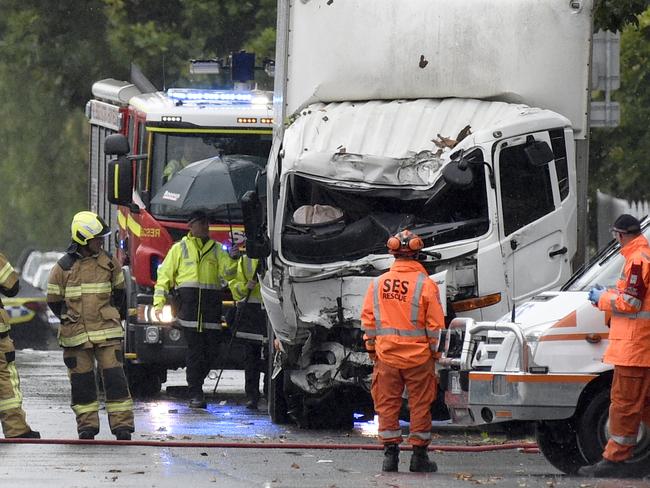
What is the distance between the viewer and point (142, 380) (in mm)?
16984

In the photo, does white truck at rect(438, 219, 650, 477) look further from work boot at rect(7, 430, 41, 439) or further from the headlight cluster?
the headlight cluster

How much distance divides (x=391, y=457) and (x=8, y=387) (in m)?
3.01

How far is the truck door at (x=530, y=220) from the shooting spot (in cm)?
1232

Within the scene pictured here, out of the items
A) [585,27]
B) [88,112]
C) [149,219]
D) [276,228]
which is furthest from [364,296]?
[88,112]

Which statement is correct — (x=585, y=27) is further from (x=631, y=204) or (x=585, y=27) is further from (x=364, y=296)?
(x=631, y=204)

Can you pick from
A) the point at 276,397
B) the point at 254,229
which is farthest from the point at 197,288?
the point at 254,229

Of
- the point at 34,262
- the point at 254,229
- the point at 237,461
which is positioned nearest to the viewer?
the point at 237,461

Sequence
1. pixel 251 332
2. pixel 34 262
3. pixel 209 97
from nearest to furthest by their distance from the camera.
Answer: pixel 251 332 < pixel 209 97 < pixel 34 262

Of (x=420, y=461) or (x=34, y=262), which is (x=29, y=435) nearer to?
(x=420, y=461)

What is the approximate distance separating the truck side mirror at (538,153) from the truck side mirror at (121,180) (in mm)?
4487

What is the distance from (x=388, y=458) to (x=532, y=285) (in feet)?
7.38

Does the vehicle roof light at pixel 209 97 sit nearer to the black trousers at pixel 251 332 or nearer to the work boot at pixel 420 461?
the black trousers at pixel 251 332

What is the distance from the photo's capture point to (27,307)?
2383cm

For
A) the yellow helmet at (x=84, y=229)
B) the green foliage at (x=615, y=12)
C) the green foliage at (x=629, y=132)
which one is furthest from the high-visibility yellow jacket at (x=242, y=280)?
the green foliage at (x=629, y=132)
